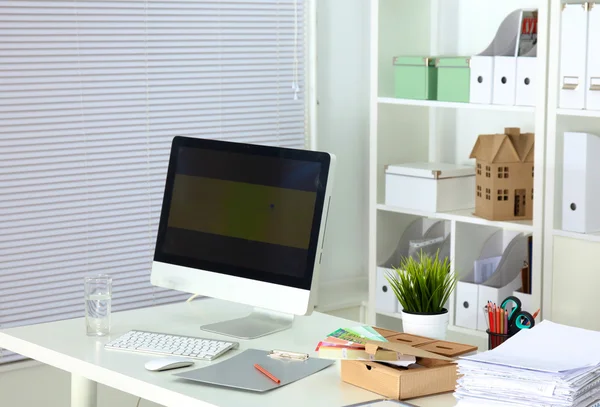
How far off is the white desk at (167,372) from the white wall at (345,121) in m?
1.34

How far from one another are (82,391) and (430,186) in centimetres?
153

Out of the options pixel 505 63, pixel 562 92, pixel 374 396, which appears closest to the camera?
pixel 374 396

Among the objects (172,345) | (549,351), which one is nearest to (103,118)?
(172,345)

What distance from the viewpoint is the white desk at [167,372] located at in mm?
1910

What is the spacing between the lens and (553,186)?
2936 millimetres

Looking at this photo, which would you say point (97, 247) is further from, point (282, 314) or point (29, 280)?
point (282, 314)

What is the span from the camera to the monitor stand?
236 centimetres

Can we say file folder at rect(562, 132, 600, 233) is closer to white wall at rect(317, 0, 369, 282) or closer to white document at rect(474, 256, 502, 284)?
white document at rect(474, 256, 502, 284)

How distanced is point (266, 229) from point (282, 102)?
1.55 meters

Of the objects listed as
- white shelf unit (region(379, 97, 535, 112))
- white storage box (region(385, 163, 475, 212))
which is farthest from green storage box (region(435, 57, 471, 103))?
white storage box (region(385, 163, 475, 212))

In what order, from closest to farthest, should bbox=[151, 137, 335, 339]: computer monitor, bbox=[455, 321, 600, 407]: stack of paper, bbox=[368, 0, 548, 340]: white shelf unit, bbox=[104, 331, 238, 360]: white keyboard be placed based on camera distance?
1. bbox=[455, 321, 600, 407]: stack of paper
2. bbox=[104, 331, 238, 360]: white keyboard
3. bbox=[151, 137, 335, 339]: computer monitor
4. bbox=[368, 0, 548, 340]: white shelf unit

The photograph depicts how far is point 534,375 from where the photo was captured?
1.69 meters

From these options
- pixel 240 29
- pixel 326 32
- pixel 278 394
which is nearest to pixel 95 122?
pixel 240 29

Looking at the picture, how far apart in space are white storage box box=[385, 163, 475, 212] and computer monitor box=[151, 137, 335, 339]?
1128 mm
